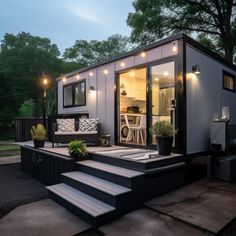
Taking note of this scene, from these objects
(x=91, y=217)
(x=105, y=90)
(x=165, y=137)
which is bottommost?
(x=91, y=217)

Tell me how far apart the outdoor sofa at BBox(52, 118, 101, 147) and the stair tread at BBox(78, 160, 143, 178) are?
1.73m

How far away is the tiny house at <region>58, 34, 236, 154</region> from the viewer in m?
4.82

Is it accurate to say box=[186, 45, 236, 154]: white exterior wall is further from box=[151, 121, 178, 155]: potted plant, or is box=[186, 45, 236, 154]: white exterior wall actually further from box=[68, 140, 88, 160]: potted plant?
box=[68, 140, 88, 160]: potted plant

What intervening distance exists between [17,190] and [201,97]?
15.6 ft

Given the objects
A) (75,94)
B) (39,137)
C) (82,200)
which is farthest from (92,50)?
(82,200)

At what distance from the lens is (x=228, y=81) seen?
7.41 m

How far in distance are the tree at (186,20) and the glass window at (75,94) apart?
778 cm

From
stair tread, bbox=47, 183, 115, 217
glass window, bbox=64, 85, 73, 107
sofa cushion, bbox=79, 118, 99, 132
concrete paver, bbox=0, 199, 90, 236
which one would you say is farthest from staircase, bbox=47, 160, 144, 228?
glass window, bbox=64, 85, 73, 107

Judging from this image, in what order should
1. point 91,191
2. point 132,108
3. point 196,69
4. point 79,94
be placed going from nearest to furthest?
1. point 91,191
2. point 196,69
3. point 132,108
4. point 79,94

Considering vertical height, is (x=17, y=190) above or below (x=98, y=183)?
below

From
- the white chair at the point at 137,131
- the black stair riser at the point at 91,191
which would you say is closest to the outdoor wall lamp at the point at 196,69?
the white chair at the point at 137,131

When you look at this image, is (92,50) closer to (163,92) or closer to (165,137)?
(163,92)

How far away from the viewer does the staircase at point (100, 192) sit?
325 centimetres

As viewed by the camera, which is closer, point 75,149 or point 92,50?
point 75,149
